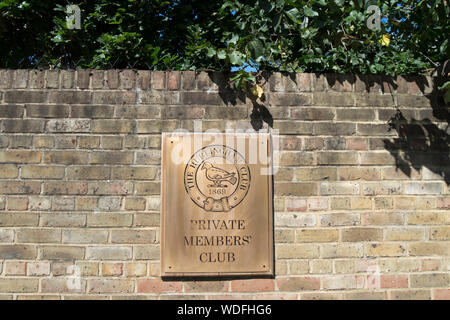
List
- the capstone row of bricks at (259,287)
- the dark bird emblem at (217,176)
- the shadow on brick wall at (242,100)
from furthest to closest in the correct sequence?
1. the shadow on brick wall at (242,100)
2. the dark bird emblem at (217,176)
3. the capstone row of bricks at (259,287)

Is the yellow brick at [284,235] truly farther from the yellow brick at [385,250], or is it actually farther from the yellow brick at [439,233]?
the yellow brick at [439,233]

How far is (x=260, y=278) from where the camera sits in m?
2.73

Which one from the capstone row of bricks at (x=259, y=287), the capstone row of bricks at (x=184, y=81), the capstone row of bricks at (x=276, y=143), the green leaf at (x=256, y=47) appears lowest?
the capstone row of bricks at (x=259, y=287)

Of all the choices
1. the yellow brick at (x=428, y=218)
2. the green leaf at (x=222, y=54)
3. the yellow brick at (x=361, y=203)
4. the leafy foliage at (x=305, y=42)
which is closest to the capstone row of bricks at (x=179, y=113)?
the leafy foliage at (x=305, y=42)

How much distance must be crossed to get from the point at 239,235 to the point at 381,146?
4.12 ft

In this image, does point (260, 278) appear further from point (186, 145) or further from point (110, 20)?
point (110, 20)

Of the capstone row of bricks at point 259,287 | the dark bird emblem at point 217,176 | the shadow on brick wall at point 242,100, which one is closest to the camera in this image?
the capstone row of bricks at point 259,287

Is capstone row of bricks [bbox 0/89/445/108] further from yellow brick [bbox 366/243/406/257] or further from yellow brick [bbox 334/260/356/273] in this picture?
yellow brick [bbox 334/260/356/273]

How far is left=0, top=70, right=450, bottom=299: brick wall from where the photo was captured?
2689mm

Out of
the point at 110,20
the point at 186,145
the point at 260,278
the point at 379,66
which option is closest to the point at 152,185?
the point at 186,145

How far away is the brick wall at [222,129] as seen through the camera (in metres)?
2.69

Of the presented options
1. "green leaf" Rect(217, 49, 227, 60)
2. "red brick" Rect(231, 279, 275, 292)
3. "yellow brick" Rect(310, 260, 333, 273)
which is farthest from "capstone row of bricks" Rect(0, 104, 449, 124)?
"red brick" Rect(231, 279, 275, 292)

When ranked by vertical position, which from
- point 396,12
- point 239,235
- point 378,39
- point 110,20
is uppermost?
point 110,20

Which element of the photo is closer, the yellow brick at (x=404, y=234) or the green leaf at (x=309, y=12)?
the yellow brick at (x=404, y=234)
